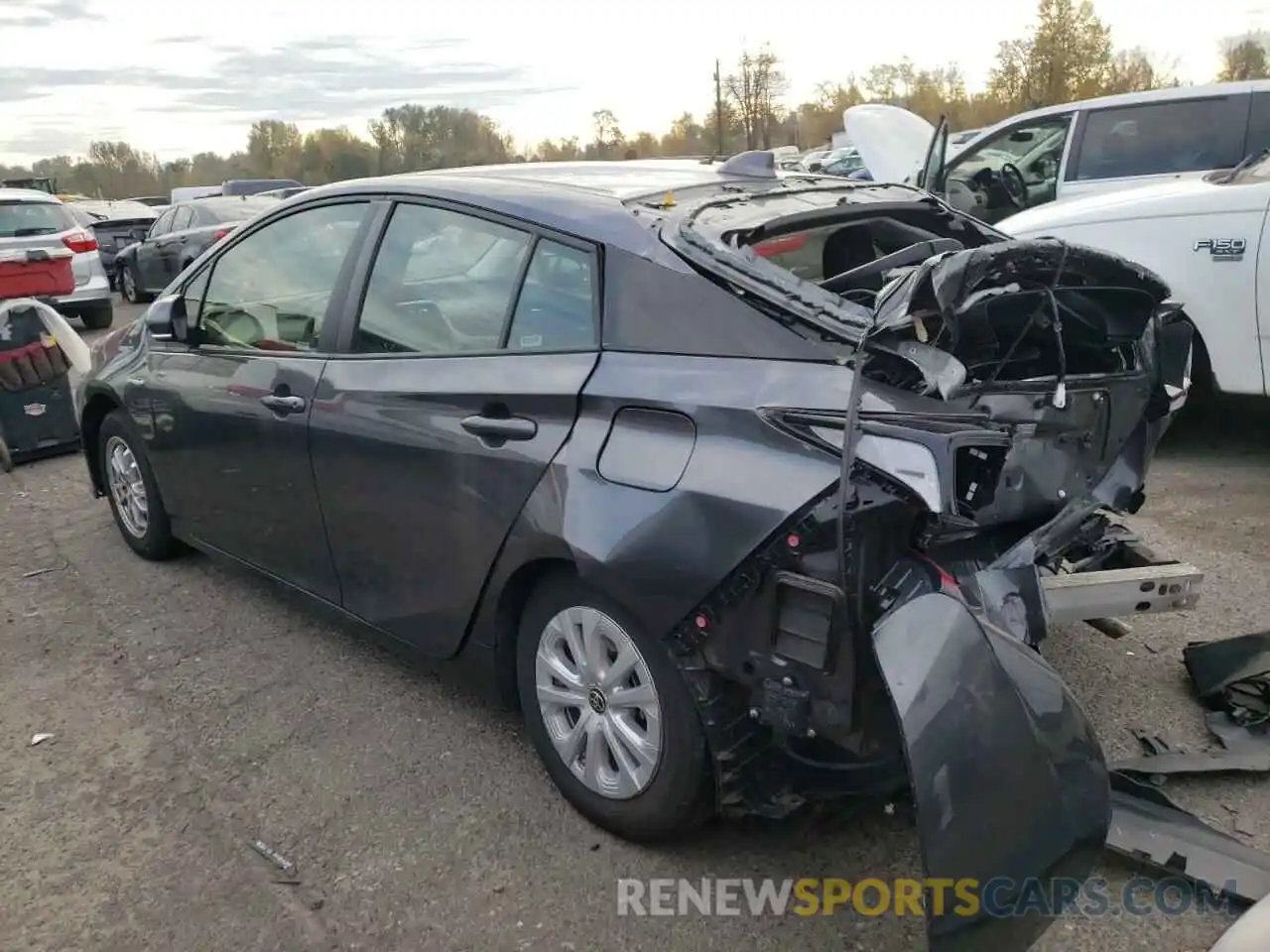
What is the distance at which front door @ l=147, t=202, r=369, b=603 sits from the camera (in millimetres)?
3621

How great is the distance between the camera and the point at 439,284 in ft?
10.7

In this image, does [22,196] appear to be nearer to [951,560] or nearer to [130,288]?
[130,288]

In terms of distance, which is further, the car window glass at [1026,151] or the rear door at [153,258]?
the rear door at [153,258]

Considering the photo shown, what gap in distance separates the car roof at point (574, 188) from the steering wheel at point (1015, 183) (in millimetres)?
5372

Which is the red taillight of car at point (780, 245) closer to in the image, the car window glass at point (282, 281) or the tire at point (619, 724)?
the tire at point (619, 724)

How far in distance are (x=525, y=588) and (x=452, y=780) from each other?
2.21ft

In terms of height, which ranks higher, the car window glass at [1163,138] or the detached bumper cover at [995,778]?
the car window glass at [1163,138]

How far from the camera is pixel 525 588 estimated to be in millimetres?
2951

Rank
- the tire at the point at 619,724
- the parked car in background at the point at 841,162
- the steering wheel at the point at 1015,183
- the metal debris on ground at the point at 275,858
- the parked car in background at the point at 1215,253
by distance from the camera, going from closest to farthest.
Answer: the tire at the point at 619,724
the metal debris on ground at the point at 275,858
the parked car in background at the point at 1215,253
the steering wheel at the point at 1015,183
the parked car in background at the point at 841,162

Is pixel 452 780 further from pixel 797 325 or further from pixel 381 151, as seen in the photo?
pixel 381 151

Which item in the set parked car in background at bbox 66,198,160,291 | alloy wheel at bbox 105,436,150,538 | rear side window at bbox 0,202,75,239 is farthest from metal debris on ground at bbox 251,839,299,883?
parked car in background at bbox 66,198,160,291

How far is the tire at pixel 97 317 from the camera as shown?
13.9 meters

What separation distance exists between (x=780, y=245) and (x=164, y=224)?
1540 cm

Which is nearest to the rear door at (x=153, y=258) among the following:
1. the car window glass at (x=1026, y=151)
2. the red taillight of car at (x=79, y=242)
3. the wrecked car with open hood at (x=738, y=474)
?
the red taillight of car at (x=79, y=242)
